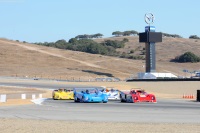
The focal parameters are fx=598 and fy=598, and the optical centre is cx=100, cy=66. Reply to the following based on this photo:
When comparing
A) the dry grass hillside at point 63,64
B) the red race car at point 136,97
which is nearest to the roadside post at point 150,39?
the dry grass hillside at point 63,64

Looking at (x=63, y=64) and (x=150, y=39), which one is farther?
(x=63, y=64)

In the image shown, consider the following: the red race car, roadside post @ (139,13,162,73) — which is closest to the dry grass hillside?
roadside post @ (139,13,162,73)

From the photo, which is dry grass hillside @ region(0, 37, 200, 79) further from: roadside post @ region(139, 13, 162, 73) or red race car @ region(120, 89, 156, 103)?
red race car @ region(120, 89, 156, 103)

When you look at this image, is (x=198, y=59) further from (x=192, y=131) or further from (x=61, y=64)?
Answer: (x=192, y=131)

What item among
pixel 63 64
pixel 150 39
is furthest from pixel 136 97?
pixel 63 64

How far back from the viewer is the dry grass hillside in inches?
4552

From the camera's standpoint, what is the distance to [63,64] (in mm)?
128625

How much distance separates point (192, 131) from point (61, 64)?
361 ft

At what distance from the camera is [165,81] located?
77438 millimetres

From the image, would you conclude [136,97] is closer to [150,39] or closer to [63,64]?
[150,39]

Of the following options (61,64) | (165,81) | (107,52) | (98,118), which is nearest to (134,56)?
(107,52)

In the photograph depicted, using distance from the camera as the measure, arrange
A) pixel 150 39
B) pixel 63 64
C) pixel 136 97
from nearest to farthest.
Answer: pixel 136 97
pixel 150 39
pixel 63 64

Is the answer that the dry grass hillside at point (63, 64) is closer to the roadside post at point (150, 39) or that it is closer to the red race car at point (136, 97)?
the roadside post at point (150, 39)

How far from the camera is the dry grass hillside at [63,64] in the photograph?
4552 inches
